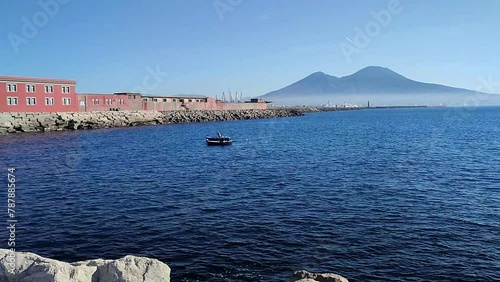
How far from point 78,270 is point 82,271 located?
9 cm

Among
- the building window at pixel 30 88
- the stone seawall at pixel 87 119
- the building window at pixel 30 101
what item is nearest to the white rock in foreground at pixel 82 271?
the stone seawall at pixel 87 119

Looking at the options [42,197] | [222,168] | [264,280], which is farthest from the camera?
[222,168]

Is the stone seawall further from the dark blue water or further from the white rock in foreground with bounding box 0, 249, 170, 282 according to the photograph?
the white rock in foreground with bounding box 0, 249, 170, 282

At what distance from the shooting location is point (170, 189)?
81.7ft

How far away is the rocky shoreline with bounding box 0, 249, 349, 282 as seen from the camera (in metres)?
8.32

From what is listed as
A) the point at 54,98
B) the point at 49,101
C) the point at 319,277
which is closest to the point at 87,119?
the point at 54,98

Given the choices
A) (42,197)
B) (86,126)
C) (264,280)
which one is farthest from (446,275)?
(86,126)

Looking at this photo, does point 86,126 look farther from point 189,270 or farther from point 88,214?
point 189,270

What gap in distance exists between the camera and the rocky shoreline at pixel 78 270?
8.32m

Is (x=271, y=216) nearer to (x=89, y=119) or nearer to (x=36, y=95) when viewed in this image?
(x=36, y=95)

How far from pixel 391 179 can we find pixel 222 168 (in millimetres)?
13906

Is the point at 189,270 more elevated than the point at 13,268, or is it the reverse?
the point at 13,268

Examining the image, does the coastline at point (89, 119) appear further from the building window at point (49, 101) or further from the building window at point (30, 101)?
the building window at point (49, 101)

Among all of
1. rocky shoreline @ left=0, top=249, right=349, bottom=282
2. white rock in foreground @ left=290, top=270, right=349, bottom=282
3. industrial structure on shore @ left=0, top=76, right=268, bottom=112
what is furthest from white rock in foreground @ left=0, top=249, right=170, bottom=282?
industrial structure on shore @ left=0, top=76, right=268, bottom=112
